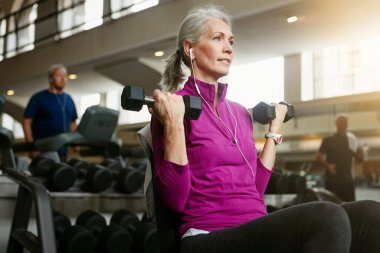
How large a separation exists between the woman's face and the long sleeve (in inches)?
9.2

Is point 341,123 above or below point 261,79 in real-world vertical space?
below

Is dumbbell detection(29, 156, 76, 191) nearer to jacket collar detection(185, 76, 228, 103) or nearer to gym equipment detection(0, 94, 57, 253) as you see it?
gym equipment detection(0, 94, 57, 253)

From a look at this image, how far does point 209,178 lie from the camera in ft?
3.85

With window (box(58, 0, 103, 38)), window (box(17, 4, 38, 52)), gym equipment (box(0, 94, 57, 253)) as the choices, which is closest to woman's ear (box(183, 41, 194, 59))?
gym equipment (box(0, 94, 57, 253))

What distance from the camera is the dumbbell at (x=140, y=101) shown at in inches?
42.9

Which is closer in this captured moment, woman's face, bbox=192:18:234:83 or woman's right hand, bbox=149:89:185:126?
woman's right hand, bbox=149:89:185:126

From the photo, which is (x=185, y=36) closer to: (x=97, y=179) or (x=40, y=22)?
(x=97, y=179)

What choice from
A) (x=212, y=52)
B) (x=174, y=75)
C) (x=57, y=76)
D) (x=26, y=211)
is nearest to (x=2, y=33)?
(x=57, y=76)

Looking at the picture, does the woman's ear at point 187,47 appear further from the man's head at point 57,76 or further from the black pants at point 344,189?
the black pants at point 344,189

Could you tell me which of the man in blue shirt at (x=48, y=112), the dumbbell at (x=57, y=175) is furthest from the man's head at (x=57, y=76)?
the dumbbell at (x=57, y=175)

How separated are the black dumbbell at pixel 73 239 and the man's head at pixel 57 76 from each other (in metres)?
1.49

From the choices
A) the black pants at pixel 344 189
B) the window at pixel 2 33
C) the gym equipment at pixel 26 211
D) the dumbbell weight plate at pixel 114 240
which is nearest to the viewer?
the gym equipment at pixel 26 211

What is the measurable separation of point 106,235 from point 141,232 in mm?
165

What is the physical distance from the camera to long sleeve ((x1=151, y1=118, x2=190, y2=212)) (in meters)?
1.11
